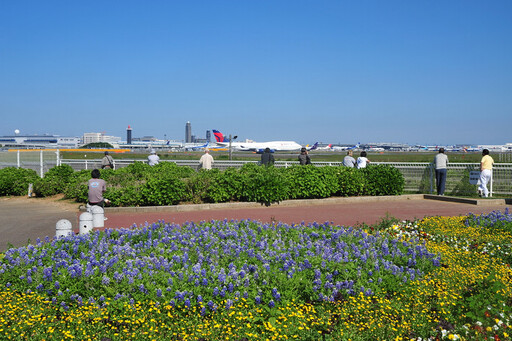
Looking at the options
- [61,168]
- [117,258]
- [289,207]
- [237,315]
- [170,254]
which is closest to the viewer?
[237,315]

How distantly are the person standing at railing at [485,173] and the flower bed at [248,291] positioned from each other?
32.2 ft

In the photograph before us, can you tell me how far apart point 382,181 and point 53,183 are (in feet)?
36.8

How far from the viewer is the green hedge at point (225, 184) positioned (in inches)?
500

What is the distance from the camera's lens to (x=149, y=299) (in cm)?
466

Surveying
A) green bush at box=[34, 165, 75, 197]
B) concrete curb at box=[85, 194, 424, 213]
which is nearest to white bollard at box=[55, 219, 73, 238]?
concrete curb at box=[85, 194, 424, 213]

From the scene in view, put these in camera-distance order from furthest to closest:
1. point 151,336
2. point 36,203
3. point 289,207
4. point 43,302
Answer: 1. point 36,203
2. point 289,207
3. point 43,302
4. point 151,336

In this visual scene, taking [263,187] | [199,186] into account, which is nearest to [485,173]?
[263,187]

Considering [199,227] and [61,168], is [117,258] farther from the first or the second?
[61,168]

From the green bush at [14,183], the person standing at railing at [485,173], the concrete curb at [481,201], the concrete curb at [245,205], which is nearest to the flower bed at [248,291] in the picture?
the concrete curb at [245,205]

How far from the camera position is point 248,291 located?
4.81 m

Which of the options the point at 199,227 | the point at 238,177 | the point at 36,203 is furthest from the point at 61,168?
the point at 199,227

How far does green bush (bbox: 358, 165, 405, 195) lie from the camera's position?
15.4 m

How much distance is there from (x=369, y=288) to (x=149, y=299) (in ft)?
7.65

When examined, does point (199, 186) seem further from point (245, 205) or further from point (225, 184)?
point (245, 205)
